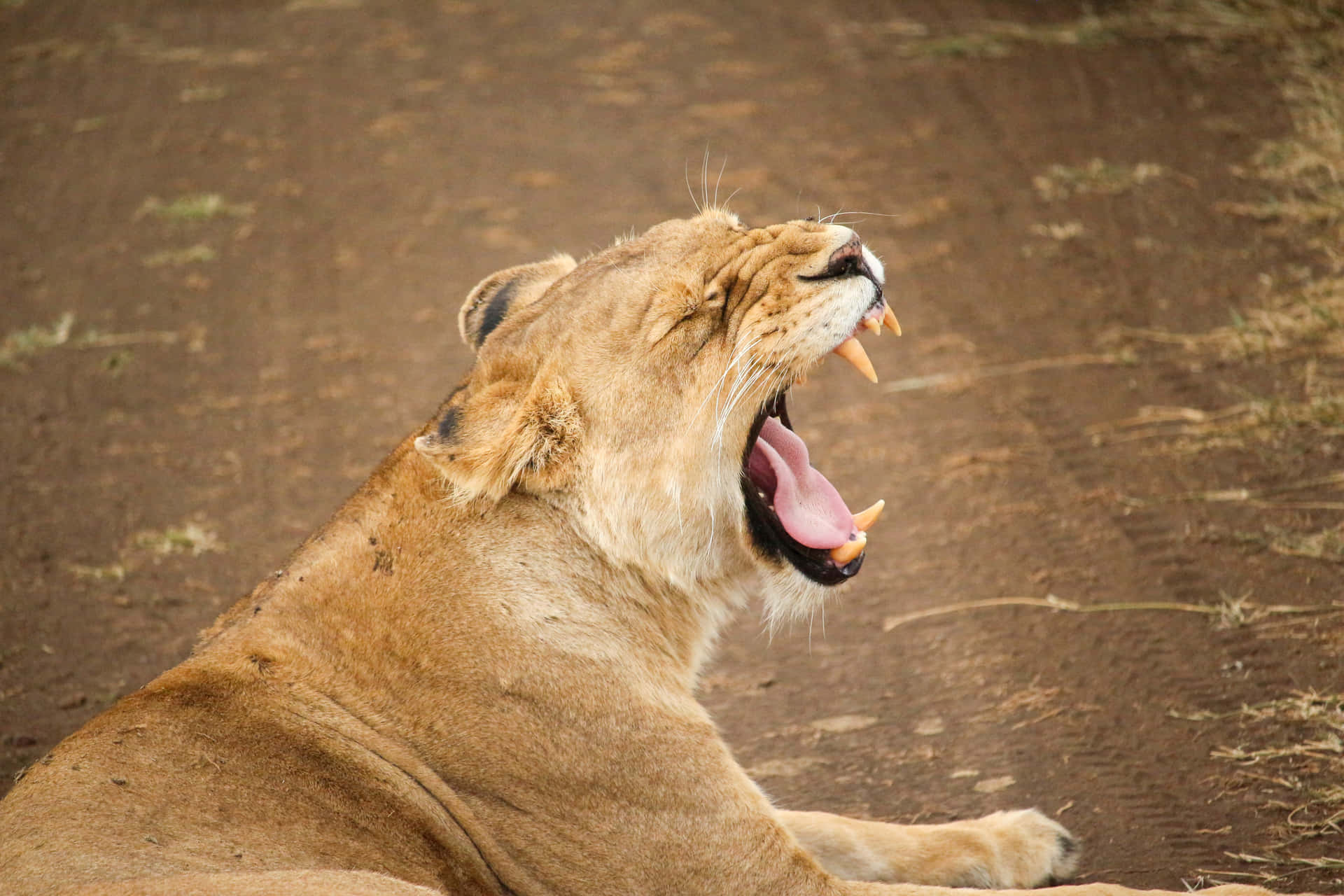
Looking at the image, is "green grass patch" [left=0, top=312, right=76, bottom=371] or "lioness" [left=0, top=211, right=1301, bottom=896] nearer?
"lioness" [left=0, top=211, right=1301, bottom=896]

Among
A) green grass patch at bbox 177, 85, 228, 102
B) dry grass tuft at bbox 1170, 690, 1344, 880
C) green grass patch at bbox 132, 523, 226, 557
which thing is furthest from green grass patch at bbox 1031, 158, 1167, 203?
green grass patch at bbox 177, 85, 228, 102

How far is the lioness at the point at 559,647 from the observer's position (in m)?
2.68

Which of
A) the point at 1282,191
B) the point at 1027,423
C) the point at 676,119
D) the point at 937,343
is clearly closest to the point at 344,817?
the point at 1027,423

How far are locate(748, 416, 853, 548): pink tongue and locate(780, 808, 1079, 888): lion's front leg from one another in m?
0.68

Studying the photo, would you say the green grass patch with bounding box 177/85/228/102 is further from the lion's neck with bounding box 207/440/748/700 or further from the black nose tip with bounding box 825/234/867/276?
the black nose tip with bounding box 825/234/867/276

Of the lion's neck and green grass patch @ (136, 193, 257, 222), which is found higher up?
the lion's neck

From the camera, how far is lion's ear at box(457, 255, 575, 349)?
3471 mm

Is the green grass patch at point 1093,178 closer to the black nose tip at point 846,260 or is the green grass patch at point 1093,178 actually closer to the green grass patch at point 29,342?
the black nose tip at point 846,260

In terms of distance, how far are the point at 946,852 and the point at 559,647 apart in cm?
109

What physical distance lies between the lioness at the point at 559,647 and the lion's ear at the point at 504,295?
0.25 metres

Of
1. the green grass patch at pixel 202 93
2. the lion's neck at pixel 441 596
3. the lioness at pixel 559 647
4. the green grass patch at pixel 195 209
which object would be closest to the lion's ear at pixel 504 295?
the lioness at pixel 559 647

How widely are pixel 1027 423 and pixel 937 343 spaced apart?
79cm

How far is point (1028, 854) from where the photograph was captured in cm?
313

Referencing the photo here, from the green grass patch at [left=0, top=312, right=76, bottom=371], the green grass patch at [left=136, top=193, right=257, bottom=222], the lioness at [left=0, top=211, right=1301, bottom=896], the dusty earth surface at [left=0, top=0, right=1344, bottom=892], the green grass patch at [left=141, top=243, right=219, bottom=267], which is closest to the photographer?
the lioness at [left=0, top=211, right=1301, bottom=896]
